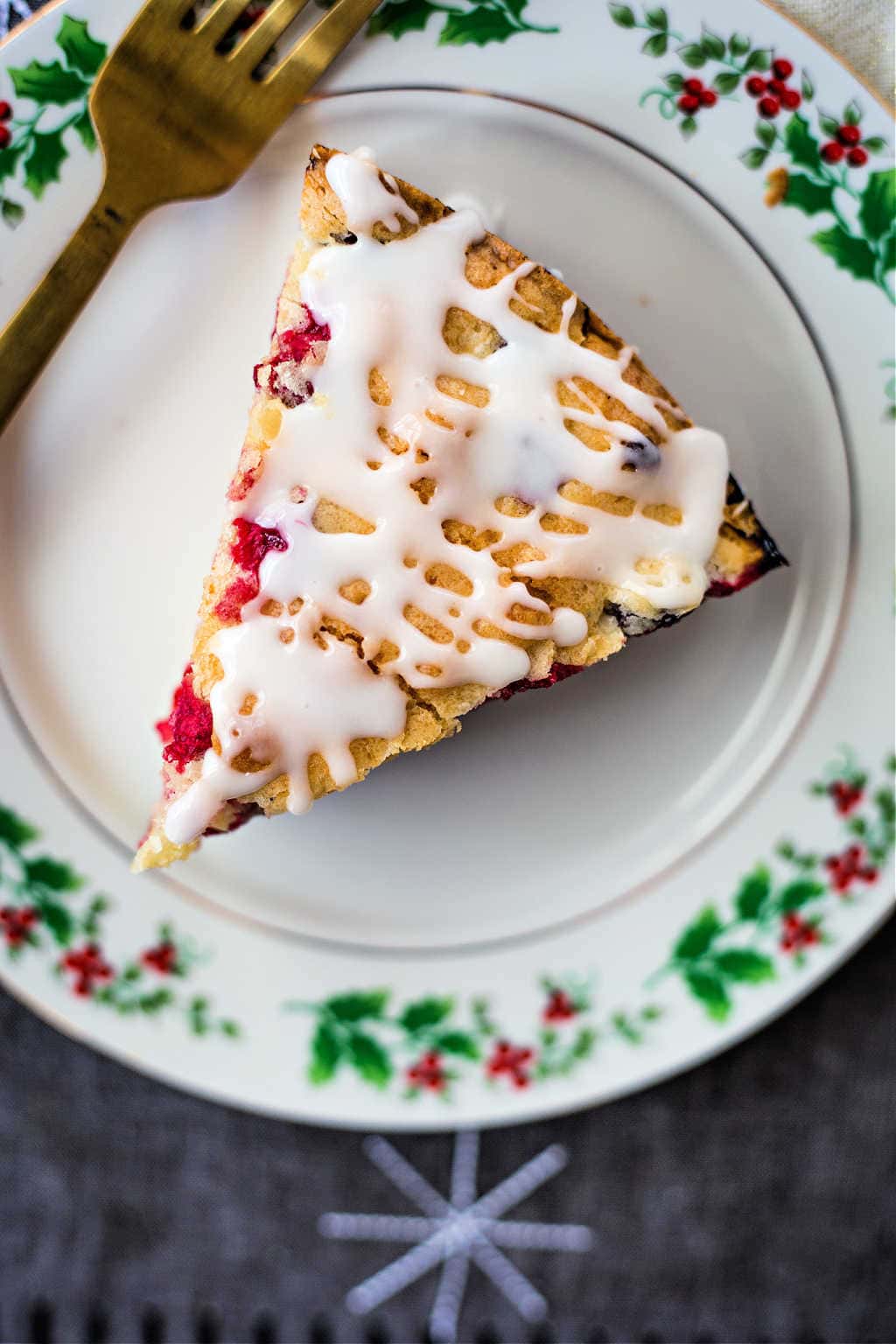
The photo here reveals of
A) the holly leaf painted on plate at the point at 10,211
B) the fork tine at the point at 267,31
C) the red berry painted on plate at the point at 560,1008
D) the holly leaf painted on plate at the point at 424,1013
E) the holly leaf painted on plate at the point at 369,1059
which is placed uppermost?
the fork tine at the point at 267,31

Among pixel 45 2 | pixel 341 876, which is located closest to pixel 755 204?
pixel 45 2

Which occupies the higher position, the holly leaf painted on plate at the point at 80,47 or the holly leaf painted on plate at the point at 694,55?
the holly leaf painted on plate at the point at 694,55

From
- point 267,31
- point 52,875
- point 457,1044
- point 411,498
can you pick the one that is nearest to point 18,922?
point 52,875

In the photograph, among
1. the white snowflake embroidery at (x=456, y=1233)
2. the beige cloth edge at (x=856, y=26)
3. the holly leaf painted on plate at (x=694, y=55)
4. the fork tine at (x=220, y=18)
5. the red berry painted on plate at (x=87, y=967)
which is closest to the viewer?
the fork tine at (x=220, y=18)

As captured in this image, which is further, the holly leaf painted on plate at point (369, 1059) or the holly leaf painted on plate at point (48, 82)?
the holly leaf painted on plate at point (369, 1059)

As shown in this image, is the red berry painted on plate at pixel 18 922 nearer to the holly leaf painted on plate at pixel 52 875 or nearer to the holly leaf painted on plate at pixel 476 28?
the holly leaf painted on plate at pixel 52 875

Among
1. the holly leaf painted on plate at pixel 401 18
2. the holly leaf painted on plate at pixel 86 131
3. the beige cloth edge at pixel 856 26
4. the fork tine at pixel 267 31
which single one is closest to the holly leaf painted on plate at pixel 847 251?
the beige cloth edge at pixel 856 26

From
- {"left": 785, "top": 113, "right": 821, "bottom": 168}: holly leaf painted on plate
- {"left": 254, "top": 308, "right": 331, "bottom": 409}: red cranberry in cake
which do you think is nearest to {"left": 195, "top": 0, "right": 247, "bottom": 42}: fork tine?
{"left": 254, "top": 308, "right": 331, "bottom": 409}: red cranberry in cake

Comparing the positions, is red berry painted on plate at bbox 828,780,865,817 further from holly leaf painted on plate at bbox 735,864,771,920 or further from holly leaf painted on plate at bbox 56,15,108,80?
holly leaf painted on plate at bbox 56,15,108,80
